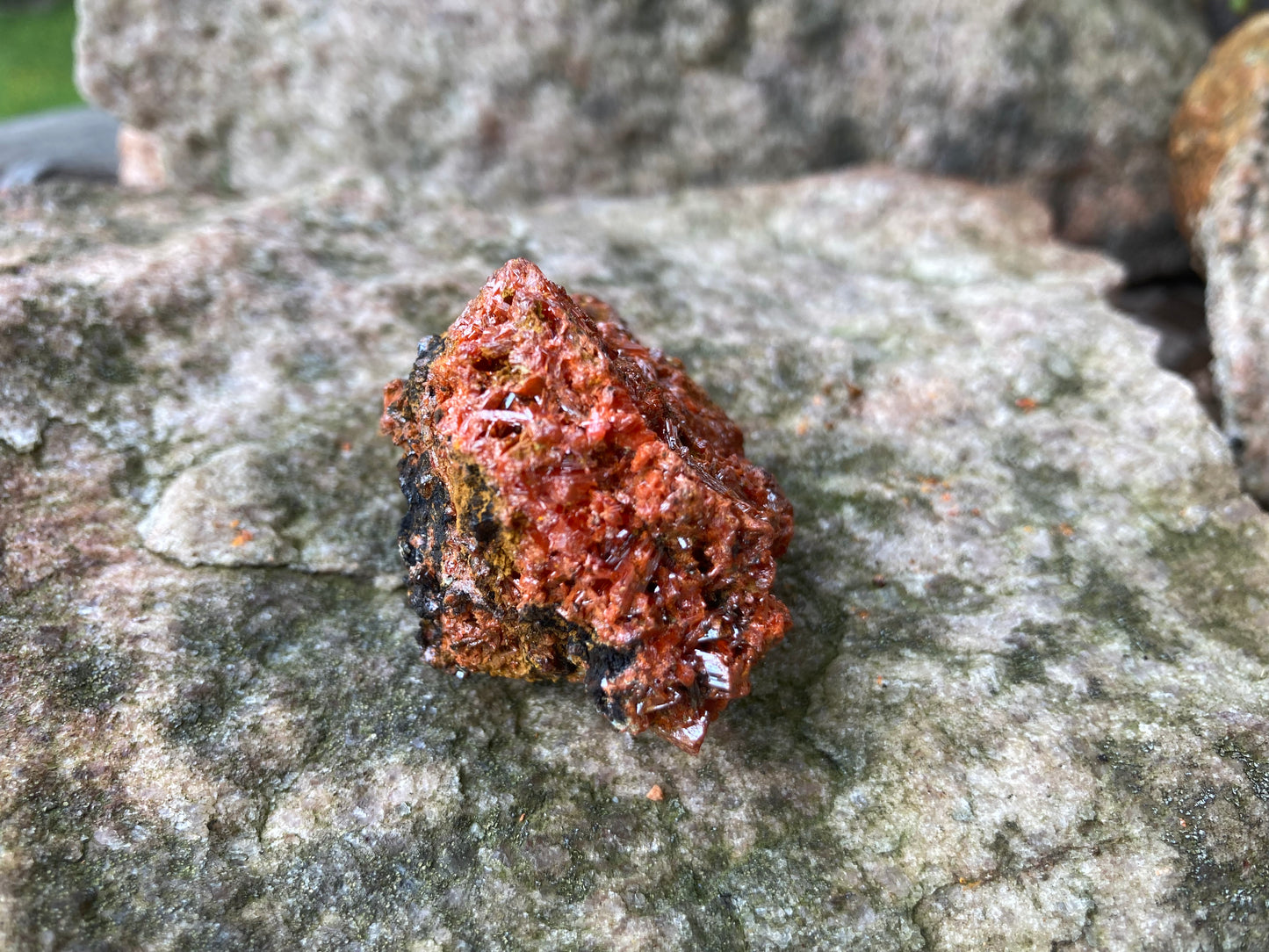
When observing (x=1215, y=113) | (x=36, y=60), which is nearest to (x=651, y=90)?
(x=1215, y=113)

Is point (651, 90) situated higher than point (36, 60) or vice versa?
point (651, 90)

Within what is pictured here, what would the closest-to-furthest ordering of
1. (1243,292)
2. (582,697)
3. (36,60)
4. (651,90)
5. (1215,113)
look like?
(582,697) < (1243,292) < (1215,113) < (651,90) < (36,60)

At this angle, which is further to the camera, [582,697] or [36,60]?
[36,60]

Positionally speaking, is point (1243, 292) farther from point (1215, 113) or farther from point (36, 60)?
point (36, 60)

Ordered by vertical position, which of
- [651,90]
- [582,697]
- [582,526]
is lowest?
[582,697]

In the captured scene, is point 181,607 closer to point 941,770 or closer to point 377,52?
point 941,770

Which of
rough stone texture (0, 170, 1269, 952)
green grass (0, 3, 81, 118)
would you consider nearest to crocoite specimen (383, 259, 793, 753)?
rough stone texture (0, 170, 1269, 952)
